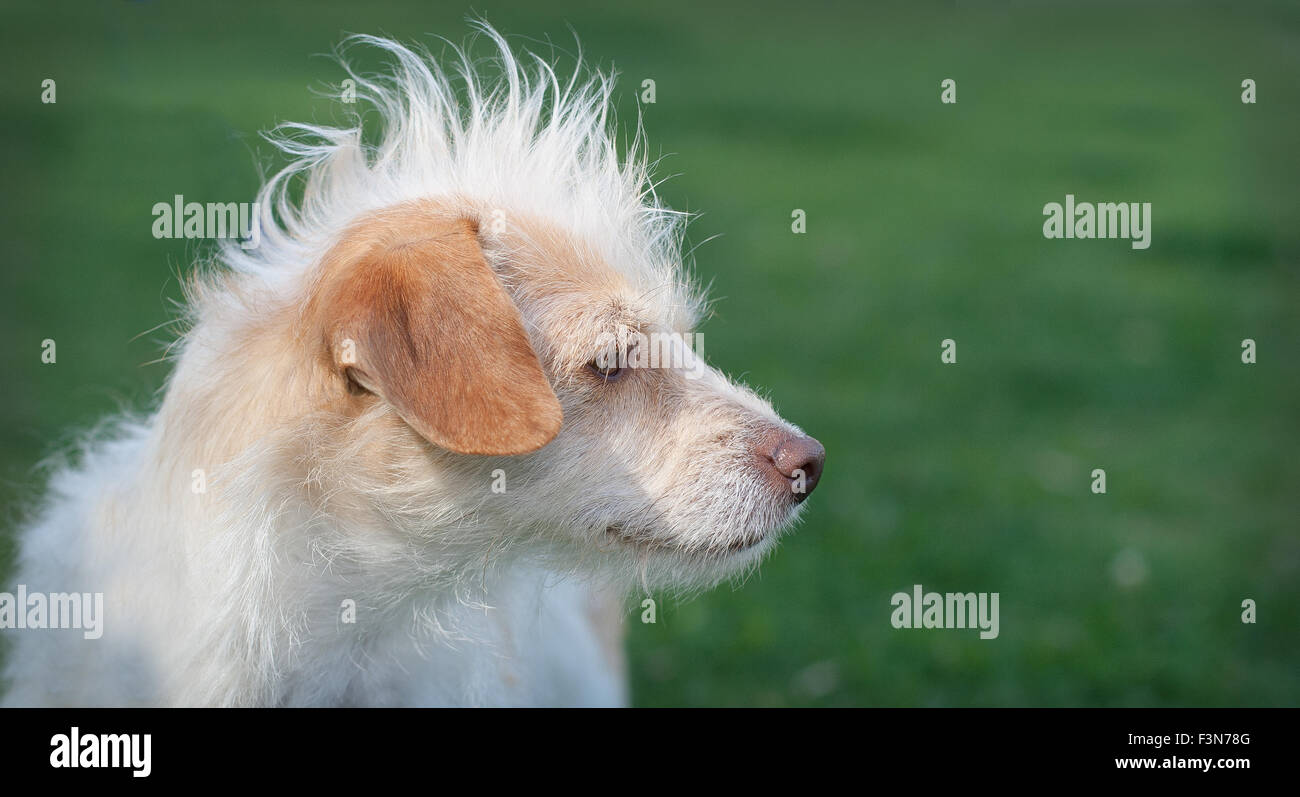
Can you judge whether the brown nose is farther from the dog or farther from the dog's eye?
the dog's eye

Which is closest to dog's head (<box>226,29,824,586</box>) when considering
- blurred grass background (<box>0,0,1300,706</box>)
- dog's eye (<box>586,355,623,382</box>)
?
dog's eye (<box>586,355,623,382</box>)

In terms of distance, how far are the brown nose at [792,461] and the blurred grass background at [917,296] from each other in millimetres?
1872

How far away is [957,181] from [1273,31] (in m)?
3.71

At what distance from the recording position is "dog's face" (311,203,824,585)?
290cm

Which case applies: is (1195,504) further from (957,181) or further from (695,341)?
(957,181)

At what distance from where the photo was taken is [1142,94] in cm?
1844

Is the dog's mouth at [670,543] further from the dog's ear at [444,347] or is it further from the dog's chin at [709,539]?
the dog's ear at [444,347]

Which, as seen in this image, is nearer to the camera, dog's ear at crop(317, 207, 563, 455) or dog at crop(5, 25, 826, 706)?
dog's ear at crop(317, 207, 563, 455)

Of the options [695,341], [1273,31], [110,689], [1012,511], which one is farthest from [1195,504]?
[1273,31]

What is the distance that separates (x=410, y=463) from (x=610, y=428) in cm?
51

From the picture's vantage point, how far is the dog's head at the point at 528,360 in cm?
257

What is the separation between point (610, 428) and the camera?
2982 mm

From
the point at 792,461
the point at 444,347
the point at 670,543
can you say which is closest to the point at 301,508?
the point at 444,347
